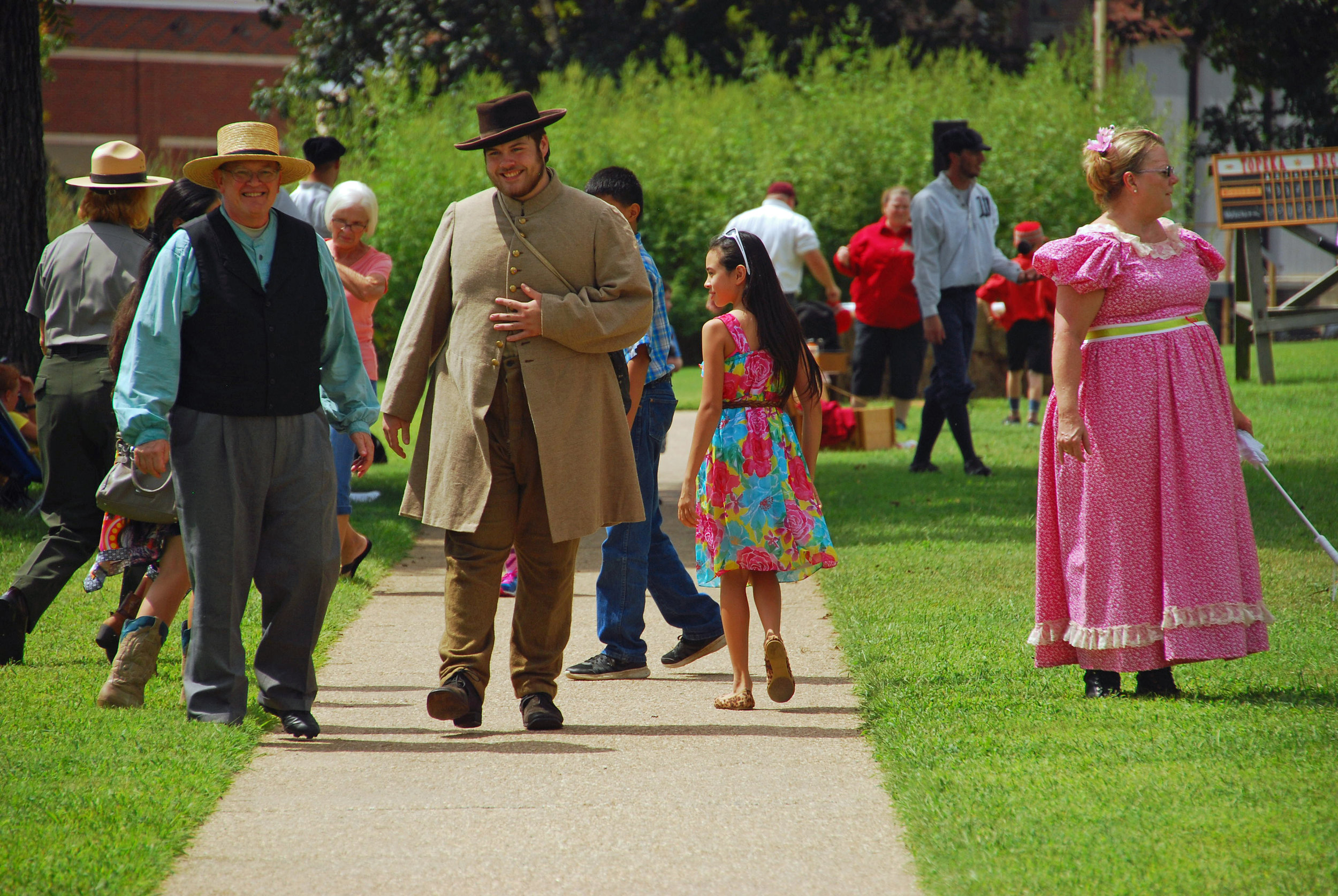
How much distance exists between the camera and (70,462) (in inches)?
225

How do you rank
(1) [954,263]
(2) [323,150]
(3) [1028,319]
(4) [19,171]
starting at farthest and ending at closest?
(3) [1028,319]
(1) [954,263]
(4) [19,171]
(2) [323,150]

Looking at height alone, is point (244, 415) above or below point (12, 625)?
above

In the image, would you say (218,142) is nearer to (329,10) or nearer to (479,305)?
(479,305)

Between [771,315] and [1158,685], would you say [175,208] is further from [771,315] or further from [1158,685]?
[1158,685]

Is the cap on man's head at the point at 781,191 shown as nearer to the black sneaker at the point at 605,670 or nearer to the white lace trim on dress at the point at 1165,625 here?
the black sneaker at the point at 605,670

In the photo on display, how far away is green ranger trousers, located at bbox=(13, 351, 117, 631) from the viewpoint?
564 cm

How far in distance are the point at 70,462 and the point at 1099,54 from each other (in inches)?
824

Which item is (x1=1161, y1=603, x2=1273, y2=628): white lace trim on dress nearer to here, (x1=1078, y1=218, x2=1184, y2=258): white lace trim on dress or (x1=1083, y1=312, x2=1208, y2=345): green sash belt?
(x1=1083, y1=312, x2=1208, y2=345): green sash belt

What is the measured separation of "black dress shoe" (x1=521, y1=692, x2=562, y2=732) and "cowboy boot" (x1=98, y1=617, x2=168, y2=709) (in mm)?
1322

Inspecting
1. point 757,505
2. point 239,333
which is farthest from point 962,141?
point 239,333

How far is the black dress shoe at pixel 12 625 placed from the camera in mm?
5570

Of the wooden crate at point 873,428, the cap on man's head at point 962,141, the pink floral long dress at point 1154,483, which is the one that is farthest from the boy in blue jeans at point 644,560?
the wooden crate at point 873,428

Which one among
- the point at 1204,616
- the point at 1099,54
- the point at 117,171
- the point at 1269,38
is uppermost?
the point at 1099,54

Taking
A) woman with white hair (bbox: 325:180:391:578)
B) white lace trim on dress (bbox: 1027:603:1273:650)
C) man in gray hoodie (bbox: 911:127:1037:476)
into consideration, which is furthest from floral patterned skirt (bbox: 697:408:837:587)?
man in gray hoodie (bbox: 911:127:1037:476)
